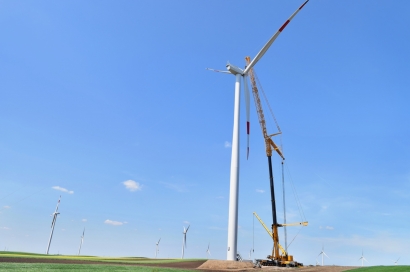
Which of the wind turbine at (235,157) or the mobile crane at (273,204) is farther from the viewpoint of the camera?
the mobile crane at (273,204)

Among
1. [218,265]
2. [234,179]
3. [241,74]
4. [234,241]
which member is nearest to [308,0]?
[241,74]

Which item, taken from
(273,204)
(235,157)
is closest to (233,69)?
(235,157)

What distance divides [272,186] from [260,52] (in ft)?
120

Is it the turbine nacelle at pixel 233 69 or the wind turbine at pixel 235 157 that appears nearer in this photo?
the wind turbine at pixel 235 157

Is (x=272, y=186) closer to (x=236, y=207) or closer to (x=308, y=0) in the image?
(x=236, y=207)

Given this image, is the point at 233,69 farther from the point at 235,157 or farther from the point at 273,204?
the point at 273,204

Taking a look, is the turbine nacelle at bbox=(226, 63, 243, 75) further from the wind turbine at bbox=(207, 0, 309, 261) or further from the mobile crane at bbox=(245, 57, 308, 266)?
the mobile crane at bbox=(245, 57, 308, 266)

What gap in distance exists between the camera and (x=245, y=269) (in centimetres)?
4819

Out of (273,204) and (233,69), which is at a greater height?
(233,69)

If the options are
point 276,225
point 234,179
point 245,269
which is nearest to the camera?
point 245,269

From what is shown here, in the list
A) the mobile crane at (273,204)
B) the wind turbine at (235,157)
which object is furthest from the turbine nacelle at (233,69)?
the mobile crane at (273,204)

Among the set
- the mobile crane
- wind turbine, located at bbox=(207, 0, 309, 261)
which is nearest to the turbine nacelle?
wind turbine, located at bbox=(207, 0, 309, 261)

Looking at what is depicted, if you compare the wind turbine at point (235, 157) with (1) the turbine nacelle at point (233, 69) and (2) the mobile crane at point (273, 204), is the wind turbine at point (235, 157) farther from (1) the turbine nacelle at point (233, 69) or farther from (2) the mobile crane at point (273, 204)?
(2) the mobile crane at point (273, 204)

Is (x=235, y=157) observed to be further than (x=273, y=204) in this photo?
No
